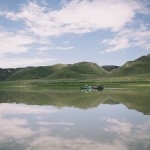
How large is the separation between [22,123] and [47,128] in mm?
3861

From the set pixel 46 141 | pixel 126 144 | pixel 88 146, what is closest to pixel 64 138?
pixel 46 141

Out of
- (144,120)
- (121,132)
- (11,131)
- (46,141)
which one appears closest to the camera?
(46,141)

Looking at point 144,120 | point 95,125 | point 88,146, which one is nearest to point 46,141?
point 88,146

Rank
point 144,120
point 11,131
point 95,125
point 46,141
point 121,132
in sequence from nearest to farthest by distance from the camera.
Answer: point 46,141
point 121,132
point 11,131
point 95,125
point 144,120

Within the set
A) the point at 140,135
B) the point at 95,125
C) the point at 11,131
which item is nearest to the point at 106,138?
the point at 140,135

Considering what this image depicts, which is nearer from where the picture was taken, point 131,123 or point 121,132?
point 121,132

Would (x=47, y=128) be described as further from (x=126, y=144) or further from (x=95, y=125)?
(x=126, y=144)

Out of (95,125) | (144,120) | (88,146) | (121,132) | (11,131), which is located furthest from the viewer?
(144,120)

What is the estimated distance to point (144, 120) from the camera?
27234 millimetres

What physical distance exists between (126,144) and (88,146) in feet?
6.64

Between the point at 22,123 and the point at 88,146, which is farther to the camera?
the point at 22,123

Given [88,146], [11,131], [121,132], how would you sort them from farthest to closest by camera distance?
[11,131]
[121,132]
[88,146]

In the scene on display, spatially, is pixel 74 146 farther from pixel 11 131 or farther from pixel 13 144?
pixel 11 131

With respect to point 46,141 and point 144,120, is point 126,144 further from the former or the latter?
point 144,120
